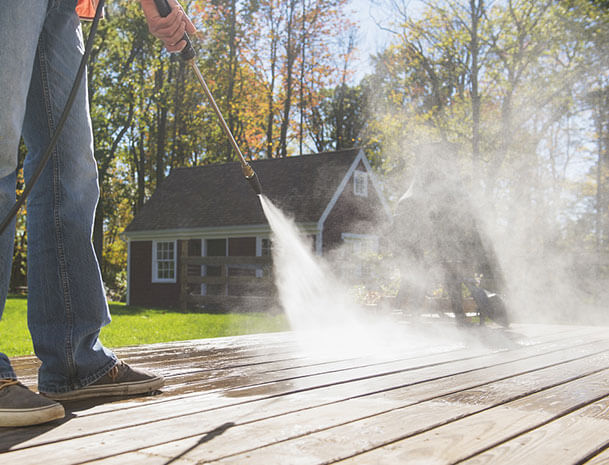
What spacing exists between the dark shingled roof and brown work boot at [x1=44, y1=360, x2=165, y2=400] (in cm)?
1506

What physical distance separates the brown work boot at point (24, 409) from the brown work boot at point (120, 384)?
31 centimetres

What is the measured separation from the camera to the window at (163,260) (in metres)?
19.7


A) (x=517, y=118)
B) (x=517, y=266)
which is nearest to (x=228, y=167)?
(x=517, y=118)

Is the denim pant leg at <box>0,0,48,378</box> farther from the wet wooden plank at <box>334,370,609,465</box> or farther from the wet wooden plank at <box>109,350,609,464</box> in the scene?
the wet wooden plank at <box>334,370,609,465</box>

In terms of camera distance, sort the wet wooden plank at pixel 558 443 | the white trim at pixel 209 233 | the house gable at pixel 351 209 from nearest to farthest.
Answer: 1. the wet wooden plank at pixel 558 443
2. the white trim at pixel 209 233
3. the house gable at pixel 351 209

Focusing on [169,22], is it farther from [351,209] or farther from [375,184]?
[375,184]

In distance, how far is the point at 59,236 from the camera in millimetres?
1917

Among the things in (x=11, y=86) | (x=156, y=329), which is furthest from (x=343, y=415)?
(x=156, y=329)

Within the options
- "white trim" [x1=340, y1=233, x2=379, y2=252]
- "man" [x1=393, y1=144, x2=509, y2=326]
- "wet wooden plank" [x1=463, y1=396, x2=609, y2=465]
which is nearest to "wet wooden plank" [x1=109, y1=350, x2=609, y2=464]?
"wet wooden plank" [x1=463, y1=396, x2=609, y2=465]

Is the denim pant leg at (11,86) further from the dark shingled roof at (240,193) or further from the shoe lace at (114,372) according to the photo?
the dark shingled roof at (240,193)

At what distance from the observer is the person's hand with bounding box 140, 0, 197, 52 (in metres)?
2.20

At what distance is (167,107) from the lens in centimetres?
2594

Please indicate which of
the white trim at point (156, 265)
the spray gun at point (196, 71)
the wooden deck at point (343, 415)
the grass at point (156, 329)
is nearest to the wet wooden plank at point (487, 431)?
the wooden deck at point (343, 415)

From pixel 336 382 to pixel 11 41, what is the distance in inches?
53.9
